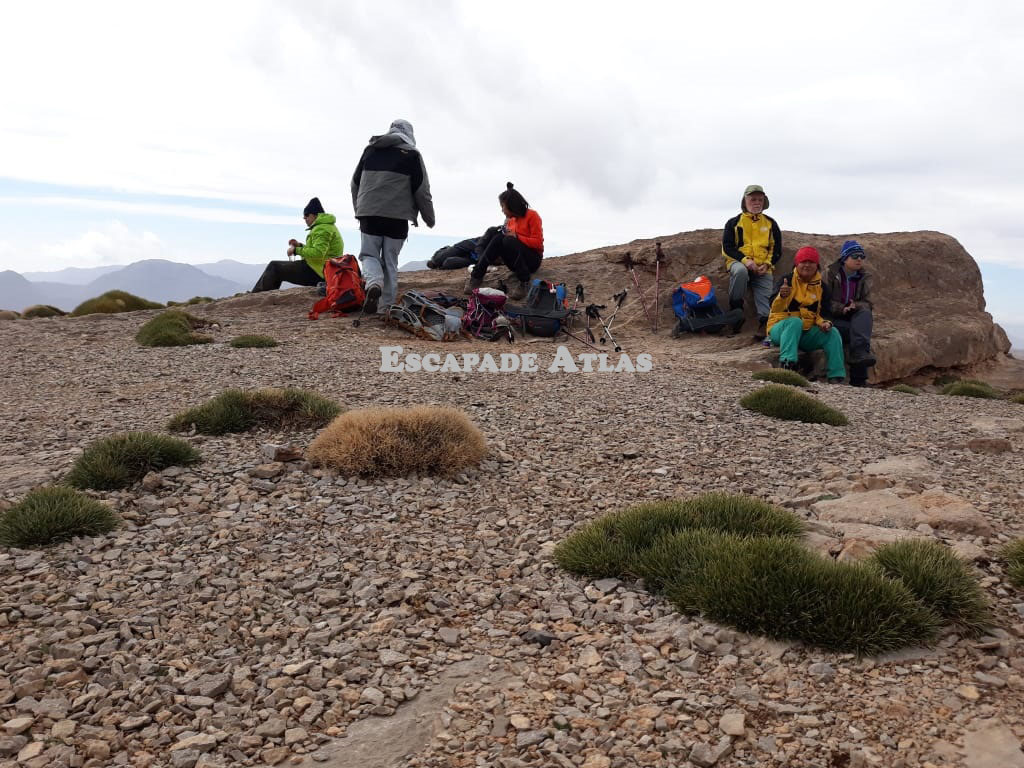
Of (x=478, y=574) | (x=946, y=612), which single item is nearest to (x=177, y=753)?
(x=478, y=574)

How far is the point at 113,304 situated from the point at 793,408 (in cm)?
1975

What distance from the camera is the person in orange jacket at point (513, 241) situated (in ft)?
55.1

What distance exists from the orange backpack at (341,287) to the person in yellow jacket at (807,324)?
→ 9.44 m

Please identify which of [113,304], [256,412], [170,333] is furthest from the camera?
[113,304]

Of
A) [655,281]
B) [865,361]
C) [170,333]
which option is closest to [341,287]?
[170,333]

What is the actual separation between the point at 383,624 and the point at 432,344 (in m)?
10.9

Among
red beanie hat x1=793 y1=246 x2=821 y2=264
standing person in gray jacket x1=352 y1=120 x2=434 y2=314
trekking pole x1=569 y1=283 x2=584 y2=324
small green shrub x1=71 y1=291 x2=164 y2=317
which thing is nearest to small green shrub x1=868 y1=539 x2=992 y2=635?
red beanie hat x1=793 y1=246 x2=821 y2=264

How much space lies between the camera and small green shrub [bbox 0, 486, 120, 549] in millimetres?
4957

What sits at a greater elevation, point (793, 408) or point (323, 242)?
point (323, 242)

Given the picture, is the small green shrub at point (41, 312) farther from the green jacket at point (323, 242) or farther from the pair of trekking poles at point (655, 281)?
the pair of trekking poles at point (655, 281)

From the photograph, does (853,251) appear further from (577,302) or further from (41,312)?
(41,312)

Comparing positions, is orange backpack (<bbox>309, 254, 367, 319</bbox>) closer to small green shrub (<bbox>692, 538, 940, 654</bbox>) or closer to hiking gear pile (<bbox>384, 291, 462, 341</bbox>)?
hiking gear pile (<bbox>384, 291, 462, 341</bbox>)

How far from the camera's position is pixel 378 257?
15930mm

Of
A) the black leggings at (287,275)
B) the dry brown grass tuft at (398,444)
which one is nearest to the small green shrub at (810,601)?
the dry brown grass tuft at (398,444)
